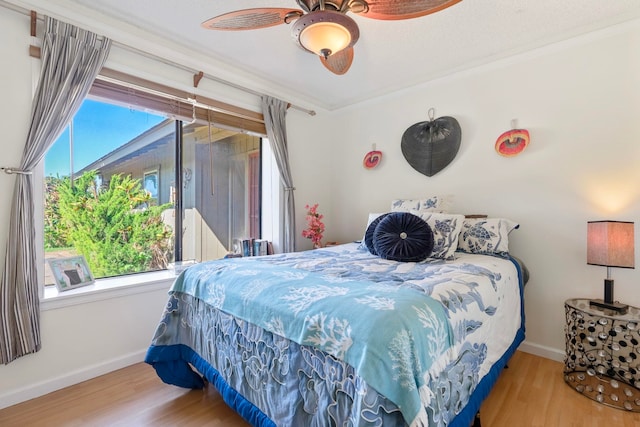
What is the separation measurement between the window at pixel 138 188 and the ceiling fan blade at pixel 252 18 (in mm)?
1142

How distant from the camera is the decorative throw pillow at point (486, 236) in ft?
7.34

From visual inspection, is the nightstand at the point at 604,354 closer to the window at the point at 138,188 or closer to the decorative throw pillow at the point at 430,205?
the decorative throw pillow at the point at 430,205

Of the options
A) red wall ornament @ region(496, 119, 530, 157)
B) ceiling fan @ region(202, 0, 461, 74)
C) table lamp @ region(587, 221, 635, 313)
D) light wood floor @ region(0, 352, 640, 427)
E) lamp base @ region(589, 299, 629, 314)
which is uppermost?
ceiling fan @ region(202, 0, 461, 74)

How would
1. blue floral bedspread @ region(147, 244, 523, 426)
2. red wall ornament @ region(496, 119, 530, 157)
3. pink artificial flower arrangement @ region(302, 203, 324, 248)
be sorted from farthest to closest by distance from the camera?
pink artificial flower arrangement @ region(302, 203, 324, 248) < red wall ornament @ region(496, 119, 530, 157) < blue floral bedspread @ region(147, 244, 523, 426)

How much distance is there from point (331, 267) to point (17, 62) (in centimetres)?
230

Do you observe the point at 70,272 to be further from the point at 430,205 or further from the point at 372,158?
the point at 372,158

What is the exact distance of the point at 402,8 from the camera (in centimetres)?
143

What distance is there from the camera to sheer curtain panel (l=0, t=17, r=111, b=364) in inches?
69.0

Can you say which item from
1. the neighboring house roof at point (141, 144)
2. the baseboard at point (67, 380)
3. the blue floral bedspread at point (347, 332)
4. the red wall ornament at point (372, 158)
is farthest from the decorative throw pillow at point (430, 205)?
the baseboard at point (67, 380)

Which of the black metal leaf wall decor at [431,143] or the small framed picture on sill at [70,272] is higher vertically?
the black metal leaf wall decor at [431,143]

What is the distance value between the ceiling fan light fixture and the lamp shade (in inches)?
76.5

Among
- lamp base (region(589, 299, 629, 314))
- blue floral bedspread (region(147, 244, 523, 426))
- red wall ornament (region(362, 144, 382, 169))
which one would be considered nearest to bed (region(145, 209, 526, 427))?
blue floral bedspread (region(147, 244, 523, 426))

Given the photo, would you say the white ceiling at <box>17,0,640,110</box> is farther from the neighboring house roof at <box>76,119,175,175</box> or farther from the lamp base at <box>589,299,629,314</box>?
the lamp base at <box>589,299,629,314</box>

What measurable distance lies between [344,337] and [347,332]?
0.9 inches
